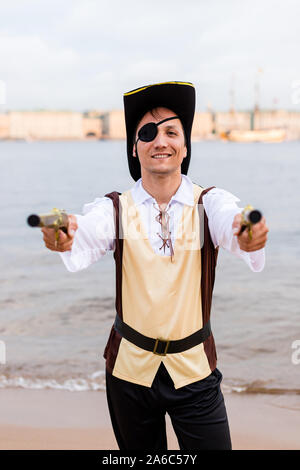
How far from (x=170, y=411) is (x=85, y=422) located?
7.86ft

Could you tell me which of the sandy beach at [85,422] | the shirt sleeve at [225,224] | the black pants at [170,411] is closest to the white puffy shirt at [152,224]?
the shirt sleeve at [225,224]

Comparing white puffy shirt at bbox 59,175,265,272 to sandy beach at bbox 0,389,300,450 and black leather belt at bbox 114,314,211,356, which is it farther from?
sandy beach at bbox 0,389,300,450

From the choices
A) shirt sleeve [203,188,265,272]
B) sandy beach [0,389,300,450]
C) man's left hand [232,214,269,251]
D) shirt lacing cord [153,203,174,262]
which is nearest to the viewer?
man's left hand [232,214,269,251]

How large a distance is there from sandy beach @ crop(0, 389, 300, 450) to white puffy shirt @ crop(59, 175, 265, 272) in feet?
7.65

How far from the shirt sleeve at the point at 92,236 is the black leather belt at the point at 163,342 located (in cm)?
35

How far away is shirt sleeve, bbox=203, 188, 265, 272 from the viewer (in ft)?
7.28

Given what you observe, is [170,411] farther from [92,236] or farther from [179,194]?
[179,194]

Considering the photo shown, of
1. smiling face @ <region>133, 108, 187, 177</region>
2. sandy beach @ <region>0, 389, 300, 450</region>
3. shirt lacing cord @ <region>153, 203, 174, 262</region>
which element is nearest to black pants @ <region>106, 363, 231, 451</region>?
shirt lacing cord @ <region>153, 203, 174, 262</region>

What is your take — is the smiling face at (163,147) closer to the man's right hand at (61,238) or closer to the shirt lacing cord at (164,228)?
A: the shirt lacing cord at (164,228)

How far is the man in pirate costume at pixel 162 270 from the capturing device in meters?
2.38

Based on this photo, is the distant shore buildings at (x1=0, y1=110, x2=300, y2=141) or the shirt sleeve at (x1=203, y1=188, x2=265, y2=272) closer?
the shirt sleeve at (x1=203, y1=188, x2=265, y2=272)

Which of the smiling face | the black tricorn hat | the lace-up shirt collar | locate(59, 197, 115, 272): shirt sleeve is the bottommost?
locate(59, 197, 115, 272): shirt sleeve

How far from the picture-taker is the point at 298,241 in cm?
1428

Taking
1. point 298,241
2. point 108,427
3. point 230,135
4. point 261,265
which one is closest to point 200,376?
point 261,265
